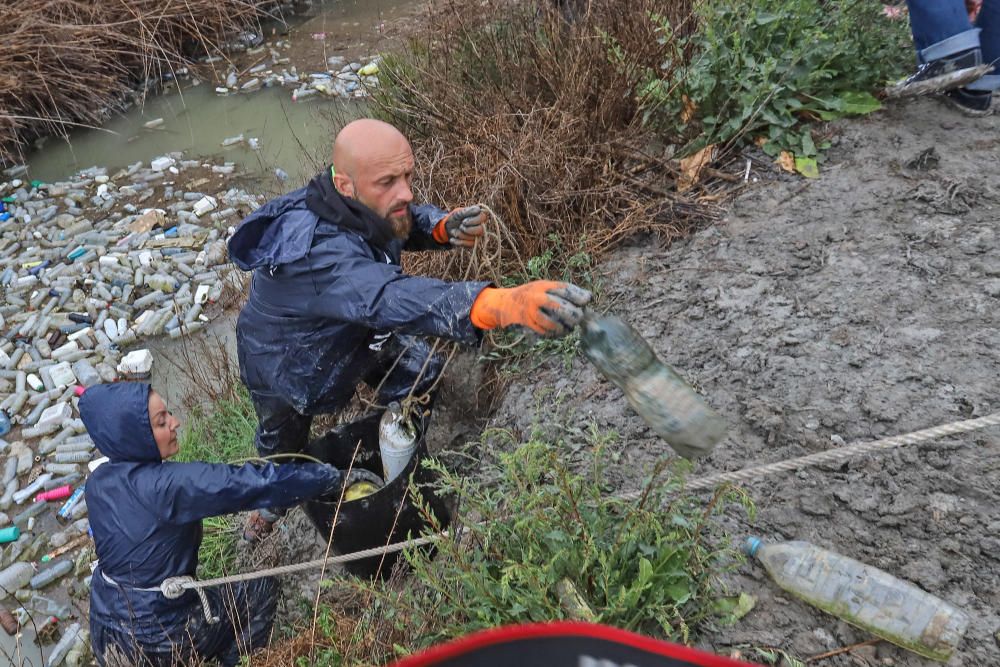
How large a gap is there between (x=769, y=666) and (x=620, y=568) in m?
0.48

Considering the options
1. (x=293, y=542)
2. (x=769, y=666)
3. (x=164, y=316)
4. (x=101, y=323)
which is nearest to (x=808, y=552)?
(x=769, y=666)

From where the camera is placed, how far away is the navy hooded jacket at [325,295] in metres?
2.27

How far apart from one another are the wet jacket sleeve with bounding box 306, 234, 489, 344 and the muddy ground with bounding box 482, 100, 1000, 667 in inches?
31.3

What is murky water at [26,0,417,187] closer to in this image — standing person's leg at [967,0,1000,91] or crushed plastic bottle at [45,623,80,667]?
crushed plastic bottle at [45,623,80,667]

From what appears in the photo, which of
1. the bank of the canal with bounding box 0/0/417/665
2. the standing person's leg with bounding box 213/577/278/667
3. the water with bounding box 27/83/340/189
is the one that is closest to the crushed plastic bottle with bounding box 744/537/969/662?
the standing person's leg with bounding box 213/577/278/667

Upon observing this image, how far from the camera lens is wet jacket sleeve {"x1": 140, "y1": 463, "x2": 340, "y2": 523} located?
2.71m

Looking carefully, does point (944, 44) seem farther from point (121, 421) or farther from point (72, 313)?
point (72, 313)

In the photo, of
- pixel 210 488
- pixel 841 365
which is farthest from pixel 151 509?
pixel 841 365

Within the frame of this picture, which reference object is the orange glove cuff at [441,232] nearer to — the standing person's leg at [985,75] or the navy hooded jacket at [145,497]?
the navy hooded jacket at [145,497]

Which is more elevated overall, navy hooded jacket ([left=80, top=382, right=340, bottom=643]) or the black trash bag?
navy hooded jacket ([left=80, top=382, right=340, bottom=643])

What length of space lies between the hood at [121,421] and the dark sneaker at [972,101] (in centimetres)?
415

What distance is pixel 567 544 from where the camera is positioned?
2.02 meters

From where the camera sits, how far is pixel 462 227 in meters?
3.05

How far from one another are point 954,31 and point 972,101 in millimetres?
379
